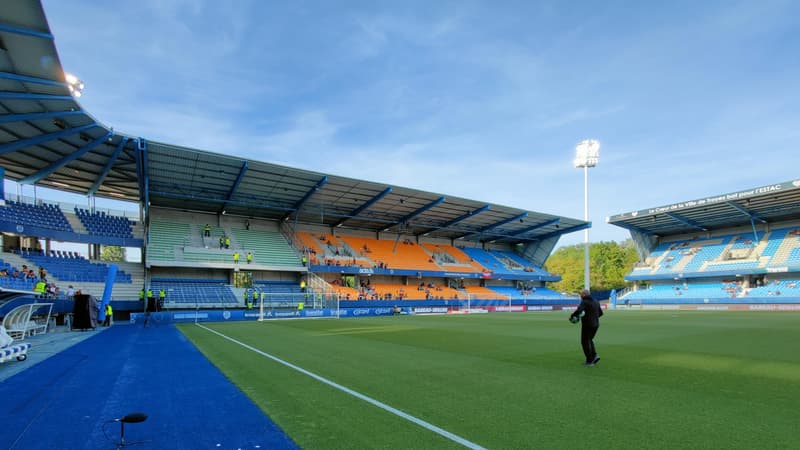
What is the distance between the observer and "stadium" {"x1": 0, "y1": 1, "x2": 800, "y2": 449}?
16.9ft

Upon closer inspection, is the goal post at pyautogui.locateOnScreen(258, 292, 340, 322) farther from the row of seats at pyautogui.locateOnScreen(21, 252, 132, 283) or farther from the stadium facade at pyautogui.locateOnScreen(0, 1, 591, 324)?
the row of seats at pyautogui.locateOnScreen(21, 252, 132, 283)

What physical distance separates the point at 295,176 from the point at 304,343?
21398 mm

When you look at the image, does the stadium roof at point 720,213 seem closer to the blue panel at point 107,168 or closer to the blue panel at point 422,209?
the blue panel at point 422,209

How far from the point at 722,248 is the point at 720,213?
5.73 metres

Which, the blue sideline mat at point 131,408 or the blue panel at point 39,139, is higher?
the blue panel at point 39,139

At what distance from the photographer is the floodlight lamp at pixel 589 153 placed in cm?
4506

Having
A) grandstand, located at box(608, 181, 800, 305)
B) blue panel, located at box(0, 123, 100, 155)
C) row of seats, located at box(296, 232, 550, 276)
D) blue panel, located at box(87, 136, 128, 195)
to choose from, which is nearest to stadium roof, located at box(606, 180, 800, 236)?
grandstand, located at box(608, 181, 800, 305)

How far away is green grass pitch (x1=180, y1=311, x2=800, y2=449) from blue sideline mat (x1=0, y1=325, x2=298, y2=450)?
392mm

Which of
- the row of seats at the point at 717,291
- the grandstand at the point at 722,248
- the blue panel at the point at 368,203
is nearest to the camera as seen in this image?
the blue panel at the point at 368,203

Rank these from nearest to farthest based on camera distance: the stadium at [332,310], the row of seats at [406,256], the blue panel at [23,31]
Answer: the stadium at [332,310] < the blue panel at [23,31] < the row of seats at [406,256]

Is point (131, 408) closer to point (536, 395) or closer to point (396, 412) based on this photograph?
point (396, 412)

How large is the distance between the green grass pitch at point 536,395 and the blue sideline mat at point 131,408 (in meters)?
0.39

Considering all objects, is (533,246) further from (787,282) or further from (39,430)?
(39,430)

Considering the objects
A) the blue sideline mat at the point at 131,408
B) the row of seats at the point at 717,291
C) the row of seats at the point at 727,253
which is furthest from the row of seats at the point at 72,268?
the row of seats at the point at 727,253
